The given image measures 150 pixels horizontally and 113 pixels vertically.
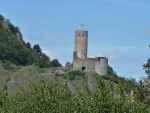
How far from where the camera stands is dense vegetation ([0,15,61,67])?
121m

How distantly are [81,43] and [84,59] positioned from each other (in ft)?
10.4

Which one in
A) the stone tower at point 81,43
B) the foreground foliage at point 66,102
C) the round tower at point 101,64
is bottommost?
the foreground foliage at point 66,102

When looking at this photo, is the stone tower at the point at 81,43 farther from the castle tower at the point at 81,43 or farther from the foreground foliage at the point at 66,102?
the foreground foliage at the point at 66,102

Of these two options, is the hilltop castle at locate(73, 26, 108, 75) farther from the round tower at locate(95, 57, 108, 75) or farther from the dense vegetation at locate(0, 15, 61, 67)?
the dense vegetation at locate(0, 15, 61, 67)

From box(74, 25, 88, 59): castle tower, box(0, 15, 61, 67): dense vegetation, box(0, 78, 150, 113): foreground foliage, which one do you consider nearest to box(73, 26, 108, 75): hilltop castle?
box(74, 25, 88, 59): castle tower

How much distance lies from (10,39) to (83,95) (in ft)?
337

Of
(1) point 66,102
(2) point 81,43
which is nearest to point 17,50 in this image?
(2) point 81,43

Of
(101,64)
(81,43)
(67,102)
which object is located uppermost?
(81,43)

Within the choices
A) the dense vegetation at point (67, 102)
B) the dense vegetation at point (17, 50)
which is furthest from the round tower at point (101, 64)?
the dense vegetation at point (67, 102)

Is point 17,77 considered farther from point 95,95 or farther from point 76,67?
point 76,67

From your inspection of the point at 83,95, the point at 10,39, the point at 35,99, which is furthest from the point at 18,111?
the point at 10,39

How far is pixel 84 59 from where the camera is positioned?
4365 inches

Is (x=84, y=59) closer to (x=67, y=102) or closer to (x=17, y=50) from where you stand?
(x=17, y=50)

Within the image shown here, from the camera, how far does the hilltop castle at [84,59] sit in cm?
10650
